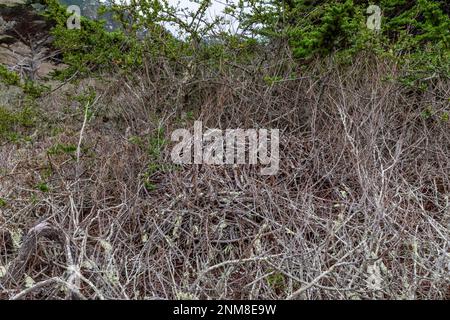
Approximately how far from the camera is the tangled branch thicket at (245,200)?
2102 millimetres

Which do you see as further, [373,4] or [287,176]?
[373,4]

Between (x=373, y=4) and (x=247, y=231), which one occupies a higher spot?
(x=373, y=4)

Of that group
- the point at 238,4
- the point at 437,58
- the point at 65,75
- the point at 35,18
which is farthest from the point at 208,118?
the point at 35,18

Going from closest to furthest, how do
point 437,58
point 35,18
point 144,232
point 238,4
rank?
1. point 144,232
2. point 437,58
3. point 238,4
4. point 35,18

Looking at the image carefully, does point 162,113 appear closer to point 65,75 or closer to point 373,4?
point 65,75

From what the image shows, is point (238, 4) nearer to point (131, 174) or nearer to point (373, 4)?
point (373, 4)

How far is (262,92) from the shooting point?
4.02 meters

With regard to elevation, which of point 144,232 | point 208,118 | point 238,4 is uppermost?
point 238,4

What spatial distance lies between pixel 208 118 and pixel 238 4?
1320mm

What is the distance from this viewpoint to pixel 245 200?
2.83 metres

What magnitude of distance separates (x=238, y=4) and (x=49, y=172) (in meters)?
2.60

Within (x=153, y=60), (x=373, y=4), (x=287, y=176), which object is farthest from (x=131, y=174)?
(x=373, y=4)

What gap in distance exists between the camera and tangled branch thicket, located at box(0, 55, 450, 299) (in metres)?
2.10

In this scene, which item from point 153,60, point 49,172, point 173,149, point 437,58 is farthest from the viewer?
point 153,60
